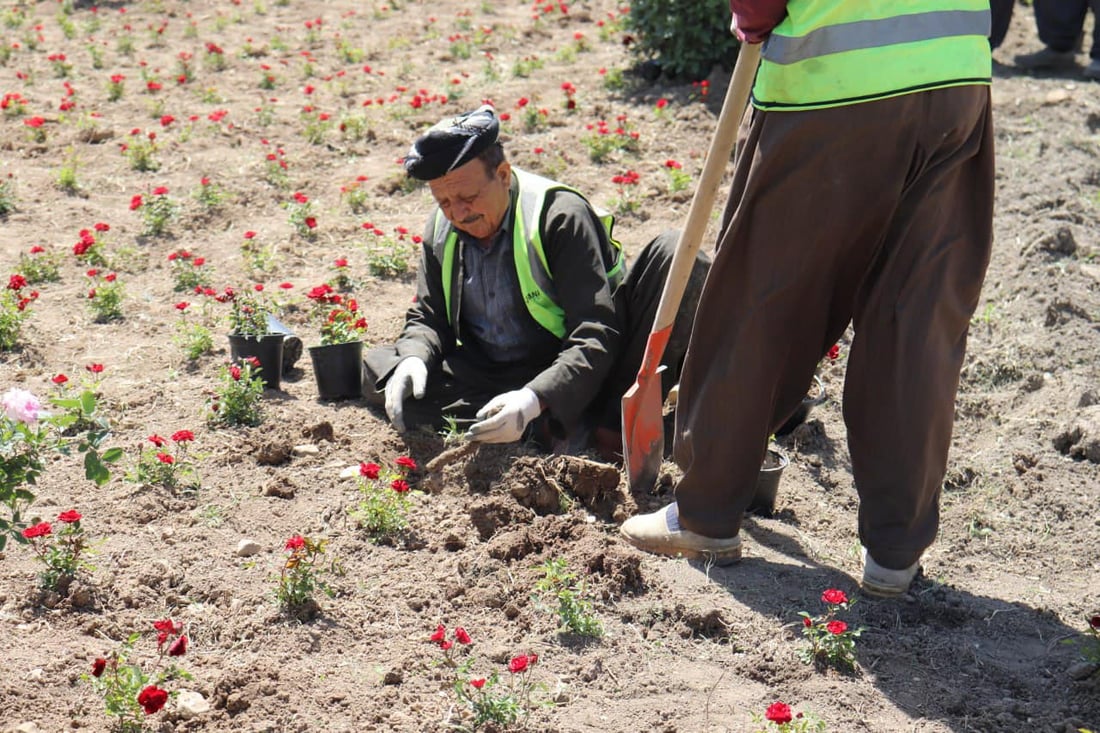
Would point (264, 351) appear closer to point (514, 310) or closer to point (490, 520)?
point (514, 310)

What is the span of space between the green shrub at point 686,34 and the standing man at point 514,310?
4062 mm

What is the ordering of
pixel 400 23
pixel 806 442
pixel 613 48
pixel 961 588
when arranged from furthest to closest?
pixel 400 23 → pixel 613 48 → pixel 806 442 → pixel 961 588

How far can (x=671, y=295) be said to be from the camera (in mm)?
3643

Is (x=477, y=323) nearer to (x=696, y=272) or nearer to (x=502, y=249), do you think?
(x=502, y=249)

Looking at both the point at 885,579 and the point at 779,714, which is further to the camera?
the point at 885,579

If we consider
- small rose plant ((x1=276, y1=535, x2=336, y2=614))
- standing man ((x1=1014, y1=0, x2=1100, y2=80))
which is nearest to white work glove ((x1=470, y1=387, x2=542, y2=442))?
small rose plant ((x1=276, y1=535, x2=336, y2=614))

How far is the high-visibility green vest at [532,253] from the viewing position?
4477 mm

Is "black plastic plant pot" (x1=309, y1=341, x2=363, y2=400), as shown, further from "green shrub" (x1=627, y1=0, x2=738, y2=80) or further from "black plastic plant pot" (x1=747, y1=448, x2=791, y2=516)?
"green shrub" (x1=627, y1=0, x2=738, y2=80)

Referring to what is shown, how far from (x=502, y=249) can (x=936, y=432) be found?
6.13 feet

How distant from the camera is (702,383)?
3.50 m

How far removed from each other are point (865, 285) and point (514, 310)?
1.68m

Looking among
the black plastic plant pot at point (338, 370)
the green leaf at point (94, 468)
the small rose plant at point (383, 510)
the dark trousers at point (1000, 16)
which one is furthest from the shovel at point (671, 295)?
the dark trousers at point (1000, 16)

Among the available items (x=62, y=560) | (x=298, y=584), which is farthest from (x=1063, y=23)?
(x=62, y=560)

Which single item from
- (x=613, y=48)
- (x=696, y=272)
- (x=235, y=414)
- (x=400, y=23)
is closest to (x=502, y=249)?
(x=696, y=272)
